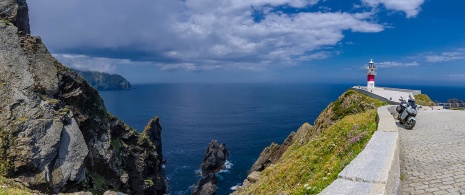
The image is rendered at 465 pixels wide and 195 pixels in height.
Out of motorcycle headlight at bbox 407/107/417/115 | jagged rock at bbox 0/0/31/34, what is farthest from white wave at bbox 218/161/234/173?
motorcycle headlight at bbox 407/107/417/115

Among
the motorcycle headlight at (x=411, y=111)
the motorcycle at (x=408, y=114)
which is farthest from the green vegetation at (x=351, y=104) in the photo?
the motorcycle headlight at (x=411, y=111)

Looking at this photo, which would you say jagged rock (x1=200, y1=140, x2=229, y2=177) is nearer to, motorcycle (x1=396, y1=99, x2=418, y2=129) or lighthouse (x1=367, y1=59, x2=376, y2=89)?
lighthouse (x1=367, y1=59, x2=376, y2=89)

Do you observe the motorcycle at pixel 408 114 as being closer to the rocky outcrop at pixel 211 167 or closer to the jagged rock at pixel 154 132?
the rocky outcrop at pixel 211 167

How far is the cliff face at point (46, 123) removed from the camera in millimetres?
29062

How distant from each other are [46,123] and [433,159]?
36.7m

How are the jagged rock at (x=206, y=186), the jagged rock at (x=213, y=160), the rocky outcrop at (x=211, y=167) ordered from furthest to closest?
the jagged rock at (x=213, y=160)
the rocky outcrop at (x=211, y=167)
the jagged rock at (x=206, y=186)

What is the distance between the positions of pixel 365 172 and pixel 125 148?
5278 cm

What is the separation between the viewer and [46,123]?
104 ft

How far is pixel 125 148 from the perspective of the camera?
54.1 m

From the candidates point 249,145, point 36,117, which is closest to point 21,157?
point 36,117

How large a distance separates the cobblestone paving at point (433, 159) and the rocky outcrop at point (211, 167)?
56.0 metres

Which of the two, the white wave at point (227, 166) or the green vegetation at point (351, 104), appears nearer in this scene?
the green vegetation at point (351, 104)

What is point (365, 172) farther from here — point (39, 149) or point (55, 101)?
point (55, 101)

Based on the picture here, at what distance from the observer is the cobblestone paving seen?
9422mm
